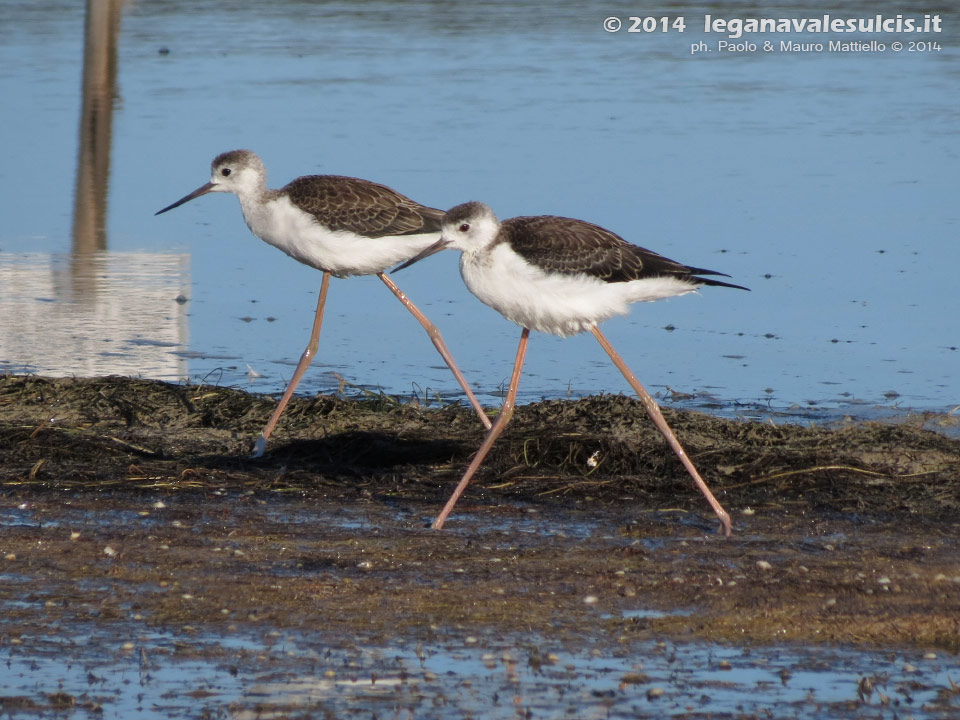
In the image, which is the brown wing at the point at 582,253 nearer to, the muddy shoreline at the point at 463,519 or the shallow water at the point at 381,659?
the muddy shoreline at the point at 463,519

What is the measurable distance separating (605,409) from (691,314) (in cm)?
295

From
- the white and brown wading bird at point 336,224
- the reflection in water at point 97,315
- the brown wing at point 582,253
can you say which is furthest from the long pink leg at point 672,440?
the reflection in water at point 97,315

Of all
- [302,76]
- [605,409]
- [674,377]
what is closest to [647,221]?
[674,377]

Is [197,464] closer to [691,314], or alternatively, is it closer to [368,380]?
[368,380]

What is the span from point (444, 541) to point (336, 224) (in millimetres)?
2039

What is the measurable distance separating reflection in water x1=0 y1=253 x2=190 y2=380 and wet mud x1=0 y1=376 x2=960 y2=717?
843mm

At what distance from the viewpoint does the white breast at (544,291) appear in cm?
621

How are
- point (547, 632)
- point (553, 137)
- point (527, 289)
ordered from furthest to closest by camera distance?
1. point (553, 137)
2. point (527, 289)
3. point (547, 632)

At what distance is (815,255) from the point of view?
1185 cm

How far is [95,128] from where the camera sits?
1703 centimetres

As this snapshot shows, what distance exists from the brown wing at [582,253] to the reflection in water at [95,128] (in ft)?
19.0

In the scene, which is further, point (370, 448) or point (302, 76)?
point (302, 76)

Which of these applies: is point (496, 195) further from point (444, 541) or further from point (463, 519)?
point (444, 541)

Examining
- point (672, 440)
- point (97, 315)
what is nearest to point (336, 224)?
point (672, 440)
